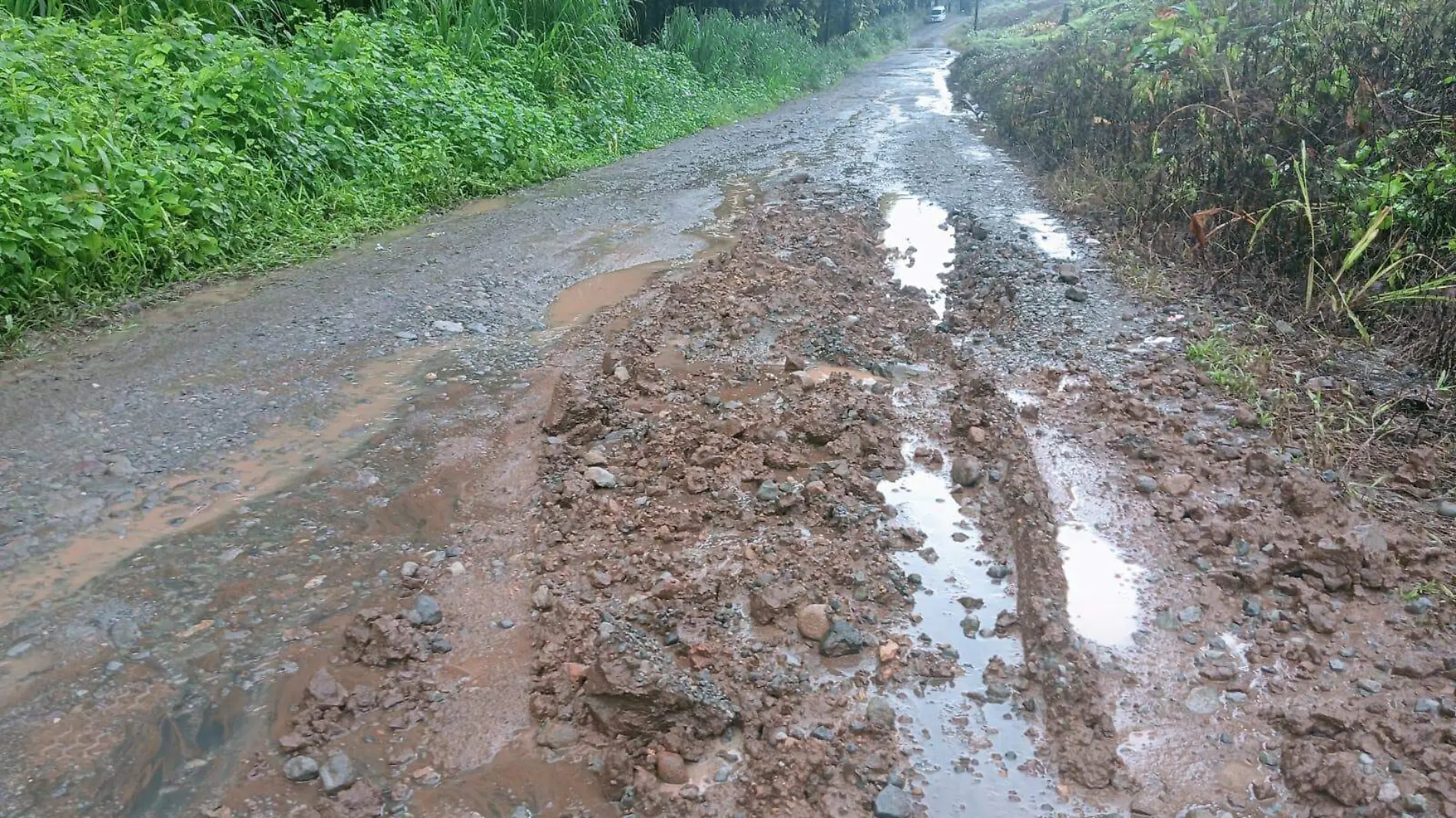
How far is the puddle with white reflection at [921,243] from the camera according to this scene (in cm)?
606

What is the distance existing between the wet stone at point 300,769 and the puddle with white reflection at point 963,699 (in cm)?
148

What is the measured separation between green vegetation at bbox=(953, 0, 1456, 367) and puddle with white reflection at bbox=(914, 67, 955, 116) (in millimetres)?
5991

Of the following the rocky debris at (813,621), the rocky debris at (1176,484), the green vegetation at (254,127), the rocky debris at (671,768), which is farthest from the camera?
the green vegetation at (254,127)

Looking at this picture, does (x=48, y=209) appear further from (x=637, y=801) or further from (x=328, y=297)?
(x=637, y=801)

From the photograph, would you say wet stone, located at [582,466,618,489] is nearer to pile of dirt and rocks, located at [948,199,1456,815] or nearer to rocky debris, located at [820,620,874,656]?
rocky debris, located at [820,620,874,656]

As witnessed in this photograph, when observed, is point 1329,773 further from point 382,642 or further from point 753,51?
point 753,51

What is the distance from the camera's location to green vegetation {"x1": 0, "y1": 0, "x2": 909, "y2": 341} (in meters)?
4.91

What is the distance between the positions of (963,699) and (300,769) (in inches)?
67.3

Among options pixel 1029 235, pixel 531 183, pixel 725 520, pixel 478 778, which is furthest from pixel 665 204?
pixel 478 778

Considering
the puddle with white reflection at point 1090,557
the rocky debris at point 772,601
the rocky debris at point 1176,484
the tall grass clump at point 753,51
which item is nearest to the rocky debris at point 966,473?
the puddle with white reflection at point 1090,557

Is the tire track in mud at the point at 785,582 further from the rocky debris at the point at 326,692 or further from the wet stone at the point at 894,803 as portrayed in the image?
the rocky debris at the point at 326,692

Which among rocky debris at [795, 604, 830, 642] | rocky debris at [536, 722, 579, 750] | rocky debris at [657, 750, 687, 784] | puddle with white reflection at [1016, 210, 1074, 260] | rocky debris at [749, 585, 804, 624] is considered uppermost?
rocky debris at [536, 722, 579, 750]

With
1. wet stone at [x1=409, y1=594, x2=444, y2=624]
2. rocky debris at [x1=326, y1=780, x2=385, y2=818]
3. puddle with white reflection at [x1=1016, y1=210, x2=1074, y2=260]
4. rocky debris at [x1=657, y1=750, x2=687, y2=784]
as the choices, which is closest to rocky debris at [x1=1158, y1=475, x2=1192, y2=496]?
rocky debris at [x1=657, y1=750, x2=687, y2=784]

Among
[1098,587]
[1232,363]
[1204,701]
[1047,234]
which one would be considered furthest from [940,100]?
[1204,701]
